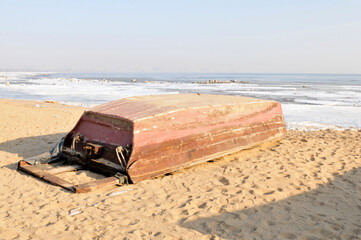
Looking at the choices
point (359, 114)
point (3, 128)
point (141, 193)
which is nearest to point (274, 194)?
point (141, 193)

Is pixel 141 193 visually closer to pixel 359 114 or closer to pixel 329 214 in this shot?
pixel 329 214

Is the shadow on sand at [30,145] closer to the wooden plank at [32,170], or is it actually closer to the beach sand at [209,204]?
the beach sand at [209,204]

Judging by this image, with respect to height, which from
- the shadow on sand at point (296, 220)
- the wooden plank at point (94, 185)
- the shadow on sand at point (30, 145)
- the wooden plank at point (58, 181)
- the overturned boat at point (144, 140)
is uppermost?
the overturned boat at point (144, 140)

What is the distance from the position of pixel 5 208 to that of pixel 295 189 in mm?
3958

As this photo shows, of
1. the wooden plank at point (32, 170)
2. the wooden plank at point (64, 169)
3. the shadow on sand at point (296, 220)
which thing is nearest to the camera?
the shadow on sand at point (296, 220)

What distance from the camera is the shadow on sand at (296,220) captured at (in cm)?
338

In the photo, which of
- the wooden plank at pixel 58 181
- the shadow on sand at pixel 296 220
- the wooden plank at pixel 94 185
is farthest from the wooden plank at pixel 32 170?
the shadow on sand at pixel 296 220

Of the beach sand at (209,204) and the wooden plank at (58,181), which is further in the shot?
the wooden plank at (58,181)

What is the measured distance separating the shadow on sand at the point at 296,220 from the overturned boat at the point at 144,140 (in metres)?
1.50

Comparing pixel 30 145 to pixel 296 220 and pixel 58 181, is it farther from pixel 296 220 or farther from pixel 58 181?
pixel 296 220

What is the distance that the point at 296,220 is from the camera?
371 centimetres

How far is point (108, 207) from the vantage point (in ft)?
13.0

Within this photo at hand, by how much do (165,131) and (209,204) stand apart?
147cm

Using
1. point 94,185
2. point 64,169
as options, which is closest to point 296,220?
point 94,185
